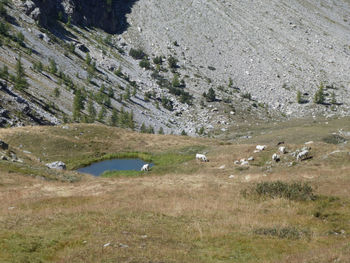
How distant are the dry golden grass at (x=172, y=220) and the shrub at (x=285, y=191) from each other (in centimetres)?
84

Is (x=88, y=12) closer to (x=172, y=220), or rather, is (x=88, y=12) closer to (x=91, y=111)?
(x=91, y=111)

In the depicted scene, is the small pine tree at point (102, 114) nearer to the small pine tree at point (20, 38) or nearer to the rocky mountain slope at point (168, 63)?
the rocky mountain slope at point (168, 63)

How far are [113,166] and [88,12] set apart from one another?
14345cm

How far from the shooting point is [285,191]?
85.7 ft

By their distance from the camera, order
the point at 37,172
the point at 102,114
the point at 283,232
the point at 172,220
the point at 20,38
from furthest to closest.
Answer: the point at 20,38
the point at 102,114
the point at 37,172
the point at 172,220
the point at 283,232

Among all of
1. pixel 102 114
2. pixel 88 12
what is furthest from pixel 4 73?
pixel 88 12

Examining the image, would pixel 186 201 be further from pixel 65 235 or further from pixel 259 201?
pixel 65 235

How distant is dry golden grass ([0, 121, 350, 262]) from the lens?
1520 centimetres

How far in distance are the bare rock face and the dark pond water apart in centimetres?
11022

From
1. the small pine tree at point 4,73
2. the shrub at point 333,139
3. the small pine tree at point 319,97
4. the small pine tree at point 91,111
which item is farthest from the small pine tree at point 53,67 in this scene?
the small pine tree at point 319,97

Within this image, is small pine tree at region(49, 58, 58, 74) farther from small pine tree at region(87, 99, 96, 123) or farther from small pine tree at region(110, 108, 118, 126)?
small pine tree at region(110, 108, 118, 126)

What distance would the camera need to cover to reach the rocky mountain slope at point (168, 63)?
117m

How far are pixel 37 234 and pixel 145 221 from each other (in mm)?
5884

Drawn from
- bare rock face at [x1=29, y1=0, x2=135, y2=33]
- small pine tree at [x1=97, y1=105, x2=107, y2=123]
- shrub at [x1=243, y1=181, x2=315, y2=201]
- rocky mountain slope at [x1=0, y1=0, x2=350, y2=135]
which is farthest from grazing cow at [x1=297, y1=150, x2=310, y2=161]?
bare rock face at [x1=29, y1=0, x2=135, y2=33]
